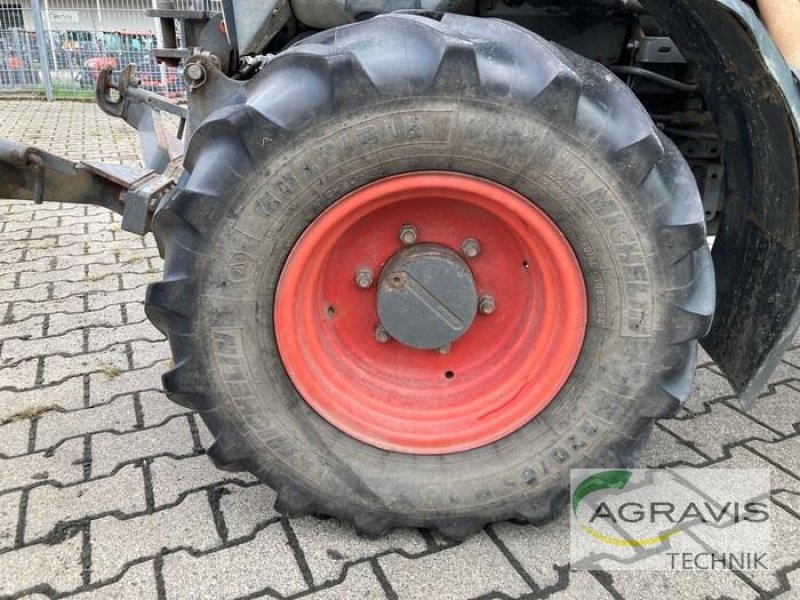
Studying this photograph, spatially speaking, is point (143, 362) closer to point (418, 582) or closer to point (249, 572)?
point (249, 572)

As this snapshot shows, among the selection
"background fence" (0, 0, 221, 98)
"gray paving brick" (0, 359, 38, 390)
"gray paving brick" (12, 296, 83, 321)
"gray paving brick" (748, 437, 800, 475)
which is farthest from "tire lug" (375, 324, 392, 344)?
"background fence" (0, 0, 221, 98)

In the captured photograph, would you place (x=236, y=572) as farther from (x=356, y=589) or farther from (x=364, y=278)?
(x=364, y=278)

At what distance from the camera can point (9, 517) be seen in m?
2.03

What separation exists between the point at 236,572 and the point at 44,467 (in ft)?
2.80

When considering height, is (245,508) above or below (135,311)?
below

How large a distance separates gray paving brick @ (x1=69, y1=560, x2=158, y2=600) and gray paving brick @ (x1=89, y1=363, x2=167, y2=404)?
101cm

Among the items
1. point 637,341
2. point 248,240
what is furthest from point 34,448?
point 637,341

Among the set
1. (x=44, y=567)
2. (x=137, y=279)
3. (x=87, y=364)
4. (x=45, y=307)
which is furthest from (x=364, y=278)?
(x=137, y=279)

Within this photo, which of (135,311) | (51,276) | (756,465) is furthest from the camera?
(51,276)

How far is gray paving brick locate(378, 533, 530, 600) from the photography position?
1.81 metres

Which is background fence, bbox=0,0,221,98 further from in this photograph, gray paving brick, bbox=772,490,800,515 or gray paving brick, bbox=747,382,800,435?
gray paving brick, bbox=772,490,800,515

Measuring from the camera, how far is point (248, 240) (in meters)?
1.71

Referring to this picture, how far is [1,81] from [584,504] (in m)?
13.4

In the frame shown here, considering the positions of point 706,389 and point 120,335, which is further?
point 120,335
